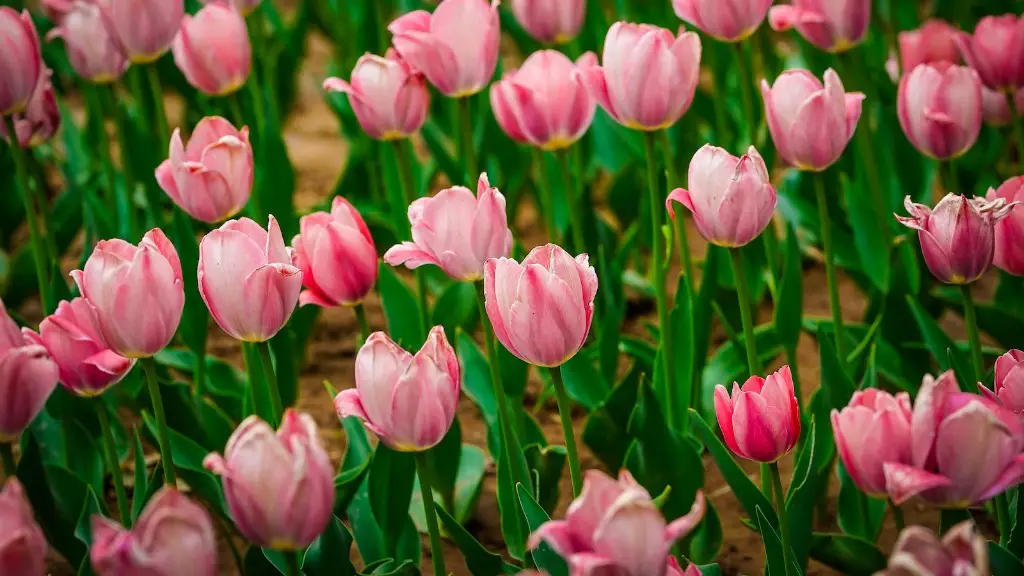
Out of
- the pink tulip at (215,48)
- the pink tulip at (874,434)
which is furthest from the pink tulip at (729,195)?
the pink tulip at (215,48)

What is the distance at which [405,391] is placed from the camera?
1.11m

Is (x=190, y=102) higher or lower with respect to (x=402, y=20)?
lower

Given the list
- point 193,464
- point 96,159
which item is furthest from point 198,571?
point 96,159

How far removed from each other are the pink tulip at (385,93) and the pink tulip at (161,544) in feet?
2.66

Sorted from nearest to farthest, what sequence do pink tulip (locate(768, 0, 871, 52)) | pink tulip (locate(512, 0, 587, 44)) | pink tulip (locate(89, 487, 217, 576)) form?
pink tulip (locate(89, 487, 217, 576)), pink tulip (locate(768, 0, 871, 52)), pink tulip (locate(512, 0, 587, 44))

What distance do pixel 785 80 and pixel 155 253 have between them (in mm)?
762

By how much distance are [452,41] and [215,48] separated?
0.46 m

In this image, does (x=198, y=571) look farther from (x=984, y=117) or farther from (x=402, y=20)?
(x=984, y=117)

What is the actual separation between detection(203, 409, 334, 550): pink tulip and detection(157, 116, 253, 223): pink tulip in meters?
0.60

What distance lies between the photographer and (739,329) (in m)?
1.88

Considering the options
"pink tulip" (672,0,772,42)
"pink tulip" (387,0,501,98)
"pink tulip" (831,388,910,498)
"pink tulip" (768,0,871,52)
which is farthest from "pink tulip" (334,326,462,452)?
"pink tulip" (768,0,871,52)

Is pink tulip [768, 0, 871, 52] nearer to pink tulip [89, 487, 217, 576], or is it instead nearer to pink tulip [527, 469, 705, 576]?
pink tulip [527, 469, 705, 576]

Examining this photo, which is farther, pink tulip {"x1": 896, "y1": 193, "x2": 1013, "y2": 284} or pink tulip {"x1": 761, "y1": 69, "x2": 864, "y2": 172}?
pink tulip {"x1": 761, "y1": 69, "x2": 864, "y2": 172}

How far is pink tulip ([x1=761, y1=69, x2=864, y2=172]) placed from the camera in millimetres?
1414
